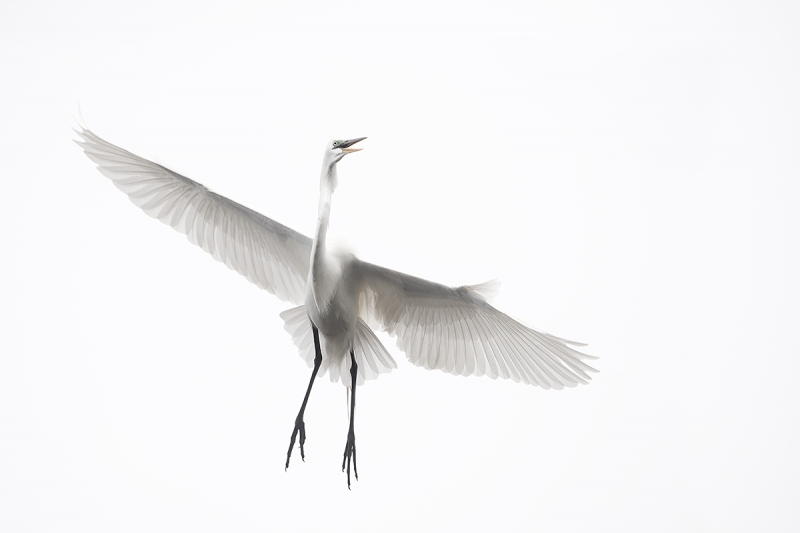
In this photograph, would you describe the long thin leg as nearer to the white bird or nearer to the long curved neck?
the white bird

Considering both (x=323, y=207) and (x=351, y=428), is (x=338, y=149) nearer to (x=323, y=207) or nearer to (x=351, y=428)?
(x=323, y=207)

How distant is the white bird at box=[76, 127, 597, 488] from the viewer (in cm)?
291

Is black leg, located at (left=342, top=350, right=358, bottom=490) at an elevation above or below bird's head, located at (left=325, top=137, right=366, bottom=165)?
below

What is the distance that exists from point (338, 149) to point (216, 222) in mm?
875

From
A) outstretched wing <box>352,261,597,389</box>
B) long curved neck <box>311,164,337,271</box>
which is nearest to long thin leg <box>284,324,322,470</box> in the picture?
outstretched wing <box>352,261,597,389</box>

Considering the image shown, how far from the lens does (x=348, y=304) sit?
2932mm

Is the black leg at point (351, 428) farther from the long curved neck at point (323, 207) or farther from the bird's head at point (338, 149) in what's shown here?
the bird's head at point (338, 149)

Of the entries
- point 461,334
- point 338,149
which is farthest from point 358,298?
point 338,149

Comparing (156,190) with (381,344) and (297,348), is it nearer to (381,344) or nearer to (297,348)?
(297,348)

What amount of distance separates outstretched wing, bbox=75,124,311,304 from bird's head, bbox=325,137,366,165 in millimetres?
544

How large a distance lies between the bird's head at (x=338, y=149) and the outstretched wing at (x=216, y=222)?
544 millimetres

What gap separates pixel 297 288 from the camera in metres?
3.31

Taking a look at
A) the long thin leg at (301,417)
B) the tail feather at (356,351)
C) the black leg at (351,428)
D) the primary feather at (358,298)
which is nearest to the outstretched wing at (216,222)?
the primary feather at (358,298)

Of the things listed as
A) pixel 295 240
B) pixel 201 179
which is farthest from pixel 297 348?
pixel 201 179
